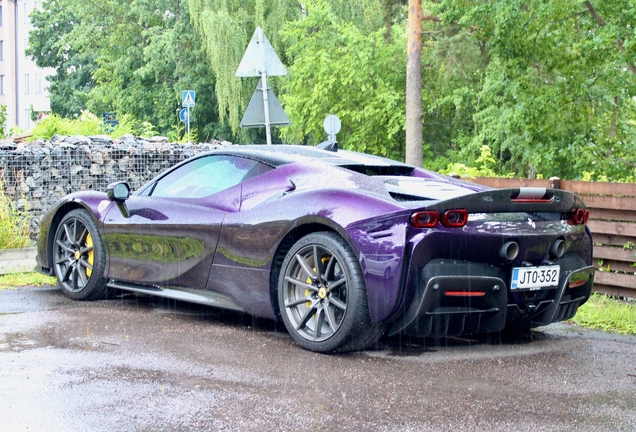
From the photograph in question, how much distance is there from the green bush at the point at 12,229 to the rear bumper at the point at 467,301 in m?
6.15

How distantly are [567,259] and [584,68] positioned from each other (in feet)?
38.4

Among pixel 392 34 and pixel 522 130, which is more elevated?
pixel 392 34

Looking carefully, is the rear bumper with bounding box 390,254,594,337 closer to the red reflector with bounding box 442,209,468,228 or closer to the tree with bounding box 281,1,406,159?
the red reflector with bounding box 442,209,468,228

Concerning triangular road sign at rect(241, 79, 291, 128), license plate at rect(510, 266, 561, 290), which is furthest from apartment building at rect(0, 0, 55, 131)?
license plate at rect(510, 266, 561, 290)

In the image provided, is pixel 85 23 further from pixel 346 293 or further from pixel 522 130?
pixel 346 293

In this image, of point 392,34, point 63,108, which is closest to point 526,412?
point 392,34

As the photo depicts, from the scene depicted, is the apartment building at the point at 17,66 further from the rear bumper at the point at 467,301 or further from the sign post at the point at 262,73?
the rear bumper at the point at 467,301

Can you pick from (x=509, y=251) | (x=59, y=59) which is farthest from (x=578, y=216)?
(x=59, y=59)

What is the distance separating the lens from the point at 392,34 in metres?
31.0

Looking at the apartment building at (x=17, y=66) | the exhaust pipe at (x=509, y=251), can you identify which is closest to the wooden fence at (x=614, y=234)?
the exhaust pipe at (x=509, y=251)

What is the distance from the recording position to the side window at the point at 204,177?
620cm

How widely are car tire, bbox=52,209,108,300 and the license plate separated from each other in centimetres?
350

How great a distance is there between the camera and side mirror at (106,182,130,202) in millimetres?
6840

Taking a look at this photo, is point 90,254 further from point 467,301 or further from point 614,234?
point 614,234
